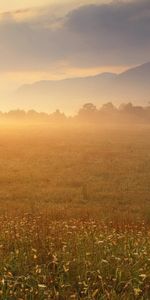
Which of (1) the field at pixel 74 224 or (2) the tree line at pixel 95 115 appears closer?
(1) the field at pixel 74 224

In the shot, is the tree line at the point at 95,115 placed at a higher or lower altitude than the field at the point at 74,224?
higher

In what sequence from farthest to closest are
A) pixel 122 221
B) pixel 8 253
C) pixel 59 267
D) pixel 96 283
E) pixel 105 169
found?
1. pixel 105 169
2. pixel 122 221
3. pixel 8 253
4. pixel 59 267
5. pixel 96 283

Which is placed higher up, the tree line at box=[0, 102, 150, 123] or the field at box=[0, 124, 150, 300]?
the tree line at box=[0, 102, 150, 123]

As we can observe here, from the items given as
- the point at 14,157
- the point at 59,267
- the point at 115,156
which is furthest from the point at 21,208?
the point at 115,156

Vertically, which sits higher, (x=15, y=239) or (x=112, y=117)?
(x=112, y=117)

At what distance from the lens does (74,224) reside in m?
15.7

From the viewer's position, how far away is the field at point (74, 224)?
987cm

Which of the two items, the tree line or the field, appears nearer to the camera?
the field

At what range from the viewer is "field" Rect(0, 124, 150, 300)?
9.87m

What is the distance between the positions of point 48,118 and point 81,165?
5136 inches

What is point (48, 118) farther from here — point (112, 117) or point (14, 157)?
point (14, 157)

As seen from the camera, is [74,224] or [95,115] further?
[95,115]

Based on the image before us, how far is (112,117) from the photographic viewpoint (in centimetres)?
16012

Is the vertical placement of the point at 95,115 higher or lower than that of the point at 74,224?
higher
